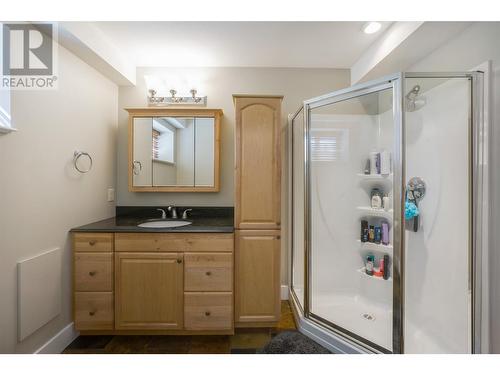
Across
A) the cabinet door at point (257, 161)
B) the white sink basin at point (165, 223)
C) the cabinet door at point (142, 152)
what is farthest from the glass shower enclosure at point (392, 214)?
the cabinet door at point (142, 152)

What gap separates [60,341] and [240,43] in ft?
8.59

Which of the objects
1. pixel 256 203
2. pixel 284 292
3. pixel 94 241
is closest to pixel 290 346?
pixel 256 203

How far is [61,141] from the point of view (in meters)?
1.61

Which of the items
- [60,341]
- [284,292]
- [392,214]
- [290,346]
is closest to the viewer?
[290,346]

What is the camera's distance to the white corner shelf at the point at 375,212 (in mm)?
1963

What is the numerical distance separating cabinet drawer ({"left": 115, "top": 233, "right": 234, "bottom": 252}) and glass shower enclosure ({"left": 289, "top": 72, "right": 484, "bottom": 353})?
687 millimetres

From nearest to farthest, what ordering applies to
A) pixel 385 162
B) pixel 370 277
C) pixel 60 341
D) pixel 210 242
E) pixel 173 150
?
pixel 60 341 → pixel 210 242 → pixel 385 162 → pixel 370 277 → pixel 173 150

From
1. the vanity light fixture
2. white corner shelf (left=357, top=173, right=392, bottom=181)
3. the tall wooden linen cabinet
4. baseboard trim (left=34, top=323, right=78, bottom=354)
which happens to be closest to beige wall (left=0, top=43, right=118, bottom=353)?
baseboard trim (left=34, top=323, right=78, bottom=354)

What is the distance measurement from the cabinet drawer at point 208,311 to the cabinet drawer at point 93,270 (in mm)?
598

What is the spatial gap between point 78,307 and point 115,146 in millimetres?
1427

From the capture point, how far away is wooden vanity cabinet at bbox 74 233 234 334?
5.48 ft

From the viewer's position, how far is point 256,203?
5.82ft

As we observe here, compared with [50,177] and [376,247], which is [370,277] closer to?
[376,247]

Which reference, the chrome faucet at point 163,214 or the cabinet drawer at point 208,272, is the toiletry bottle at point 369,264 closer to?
the cabinet drawer at point 208,272
